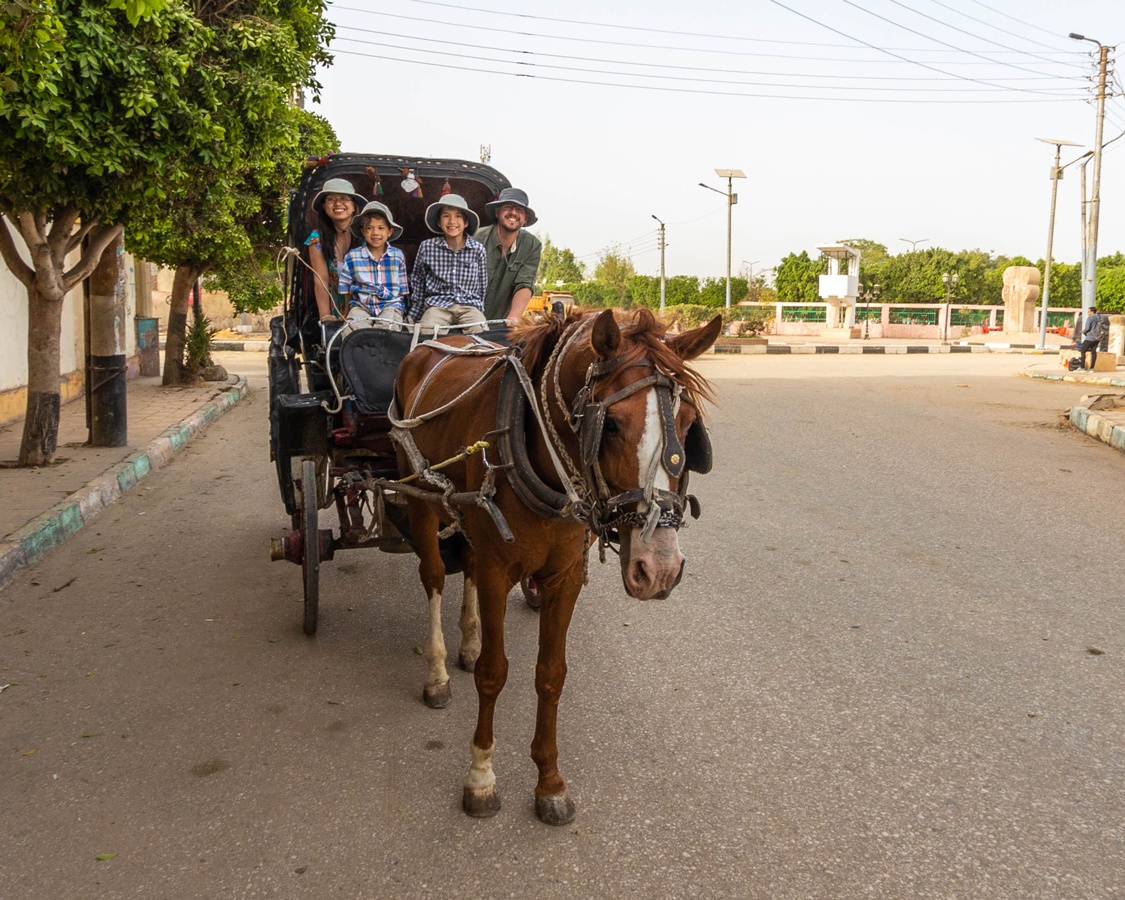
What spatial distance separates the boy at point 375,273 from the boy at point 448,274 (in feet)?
0.39

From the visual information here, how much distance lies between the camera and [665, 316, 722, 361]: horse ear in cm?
284

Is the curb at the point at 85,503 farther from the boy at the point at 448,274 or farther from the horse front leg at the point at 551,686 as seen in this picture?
the horse front leg at the point at 551,686

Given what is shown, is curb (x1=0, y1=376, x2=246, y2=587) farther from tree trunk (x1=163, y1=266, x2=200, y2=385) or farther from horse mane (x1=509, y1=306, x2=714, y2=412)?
tree trunk (x1=163, y1=266, x2=200, y2=385)

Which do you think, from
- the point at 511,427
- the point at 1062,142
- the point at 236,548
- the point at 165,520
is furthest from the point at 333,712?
the point at 1062,142

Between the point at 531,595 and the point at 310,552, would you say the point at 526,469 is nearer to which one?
the point at 310,552

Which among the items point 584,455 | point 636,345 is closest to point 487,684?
point 584,455

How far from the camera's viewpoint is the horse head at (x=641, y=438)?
2609 millimetres

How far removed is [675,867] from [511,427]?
4.62 feet

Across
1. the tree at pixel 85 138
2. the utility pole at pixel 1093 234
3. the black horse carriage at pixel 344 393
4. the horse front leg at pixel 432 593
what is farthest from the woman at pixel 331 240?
the utility pole at pixel 1093 234

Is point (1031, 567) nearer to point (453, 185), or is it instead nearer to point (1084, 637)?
point (1084, 637)

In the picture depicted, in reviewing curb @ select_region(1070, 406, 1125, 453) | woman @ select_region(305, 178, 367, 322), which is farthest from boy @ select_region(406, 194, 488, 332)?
curb @ select_region(1070, 406, 1125, 453)

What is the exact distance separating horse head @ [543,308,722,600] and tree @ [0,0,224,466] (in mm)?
4548

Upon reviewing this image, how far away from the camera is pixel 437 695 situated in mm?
3988

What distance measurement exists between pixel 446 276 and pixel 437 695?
2.31 m
